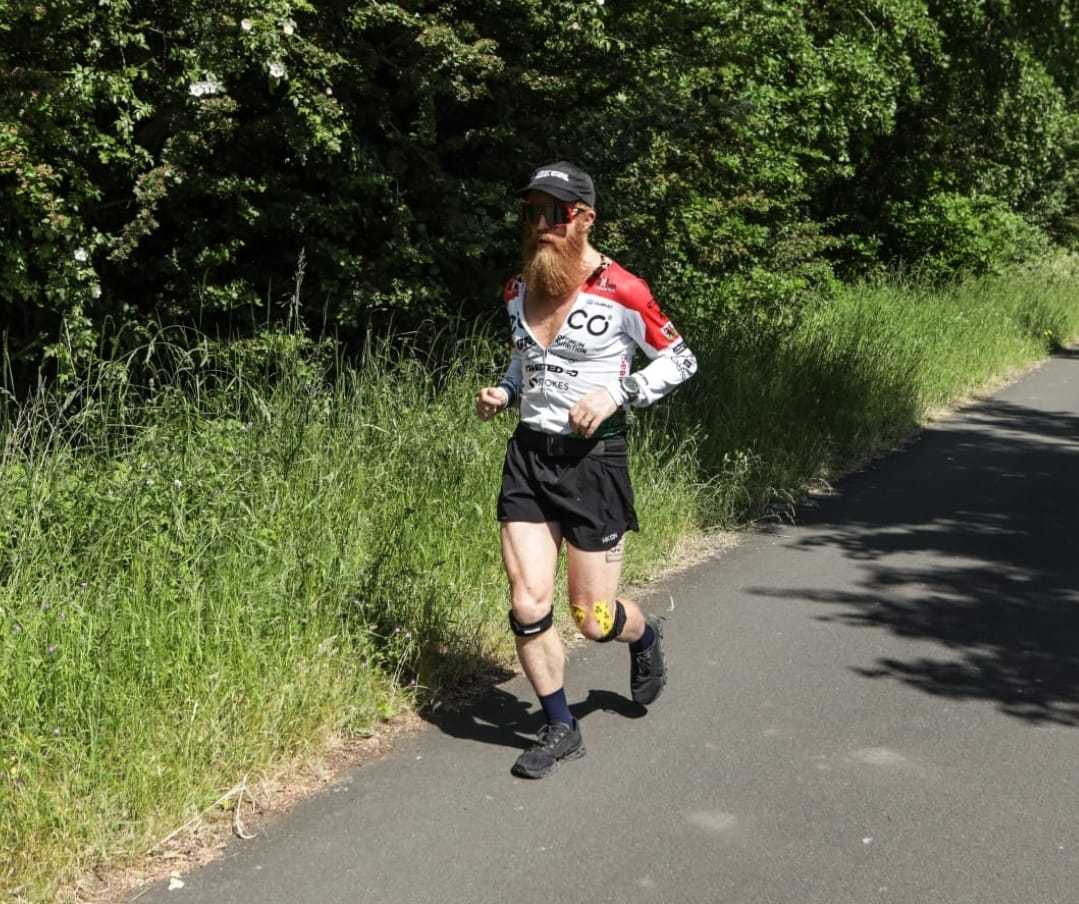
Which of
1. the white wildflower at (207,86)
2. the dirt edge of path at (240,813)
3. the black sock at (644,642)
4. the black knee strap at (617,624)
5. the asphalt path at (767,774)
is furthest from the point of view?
the white wildflower at (207,86)

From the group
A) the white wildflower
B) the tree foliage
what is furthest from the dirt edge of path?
the white wildflower

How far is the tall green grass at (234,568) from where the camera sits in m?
4.19

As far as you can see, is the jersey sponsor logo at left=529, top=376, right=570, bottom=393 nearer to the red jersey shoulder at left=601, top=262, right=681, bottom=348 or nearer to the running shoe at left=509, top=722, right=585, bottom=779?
the red jersey shoulder at left=601, top=262, right=681, bottom=348

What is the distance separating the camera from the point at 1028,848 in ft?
14.0

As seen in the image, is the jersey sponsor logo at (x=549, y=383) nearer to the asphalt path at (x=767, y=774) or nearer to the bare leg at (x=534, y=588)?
the bare leg at (x=534, y=588)

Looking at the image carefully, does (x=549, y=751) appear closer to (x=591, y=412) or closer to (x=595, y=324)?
(x=591, y=412)

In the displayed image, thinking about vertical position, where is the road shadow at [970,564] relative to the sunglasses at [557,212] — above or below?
below

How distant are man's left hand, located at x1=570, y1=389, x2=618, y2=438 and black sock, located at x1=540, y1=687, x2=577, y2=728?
3.14ft

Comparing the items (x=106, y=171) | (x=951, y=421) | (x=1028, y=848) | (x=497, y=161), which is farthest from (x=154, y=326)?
(x=951, y=421)

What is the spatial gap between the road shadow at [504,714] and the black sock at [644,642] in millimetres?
251

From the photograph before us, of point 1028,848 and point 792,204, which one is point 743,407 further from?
point 792,204

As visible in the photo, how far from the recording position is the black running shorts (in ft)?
15.9

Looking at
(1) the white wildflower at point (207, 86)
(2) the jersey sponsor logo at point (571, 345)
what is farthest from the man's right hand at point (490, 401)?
(1) the white wildflower at point (207, 86)

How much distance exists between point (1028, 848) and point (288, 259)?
A: 6.41 meters
